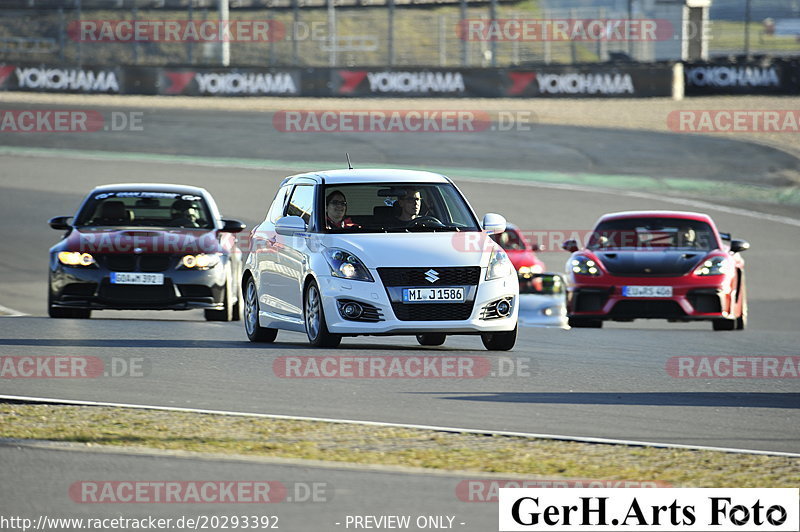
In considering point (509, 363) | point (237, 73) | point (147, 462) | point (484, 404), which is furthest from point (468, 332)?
point (237, 73)

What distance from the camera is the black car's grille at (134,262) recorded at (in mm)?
15867

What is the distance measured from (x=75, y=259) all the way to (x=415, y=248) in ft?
16.4

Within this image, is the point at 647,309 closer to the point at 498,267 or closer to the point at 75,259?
the point at 498,267

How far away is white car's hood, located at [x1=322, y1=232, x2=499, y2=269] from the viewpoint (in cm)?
1227

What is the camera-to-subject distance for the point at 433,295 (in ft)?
40.3

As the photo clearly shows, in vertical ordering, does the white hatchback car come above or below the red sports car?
above

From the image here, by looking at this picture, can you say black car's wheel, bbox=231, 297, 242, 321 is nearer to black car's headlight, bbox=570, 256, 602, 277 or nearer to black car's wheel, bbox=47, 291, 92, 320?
black car's wheel, bbox=47, 291, 92, 320

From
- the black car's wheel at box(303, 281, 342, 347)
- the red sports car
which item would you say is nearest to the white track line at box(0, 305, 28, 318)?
the red sports car

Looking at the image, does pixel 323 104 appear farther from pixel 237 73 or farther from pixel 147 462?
pixel 147 462

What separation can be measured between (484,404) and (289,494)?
10.7 feet

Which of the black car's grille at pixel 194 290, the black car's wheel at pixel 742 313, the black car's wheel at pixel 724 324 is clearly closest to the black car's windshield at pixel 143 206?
the black car's grille at pixel 194 290

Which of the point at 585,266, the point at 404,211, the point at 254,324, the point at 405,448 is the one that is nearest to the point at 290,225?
the point at 404,211

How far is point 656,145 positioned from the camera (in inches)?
1647

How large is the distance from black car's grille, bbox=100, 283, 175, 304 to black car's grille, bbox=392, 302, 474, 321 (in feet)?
14.4
